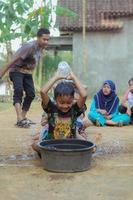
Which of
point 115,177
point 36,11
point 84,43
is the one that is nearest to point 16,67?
point 115,177

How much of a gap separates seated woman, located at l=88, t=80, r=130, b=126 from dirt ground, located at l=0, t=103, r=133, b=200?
5.27 feet

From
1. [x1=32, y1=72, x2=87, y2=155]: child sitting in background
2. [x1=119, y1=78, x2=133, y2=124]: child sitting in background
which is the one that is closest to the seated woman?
[x1=119, y1=78, x2=133, y2=124]: child sitting in background

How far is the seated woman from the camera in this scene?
304 inches

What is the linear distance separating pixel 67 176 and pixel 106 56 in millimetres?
15183

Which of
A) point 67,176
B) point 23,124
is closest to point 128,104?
point 23,124

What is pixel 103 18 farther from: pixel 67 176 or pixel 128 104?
pixel 67 176

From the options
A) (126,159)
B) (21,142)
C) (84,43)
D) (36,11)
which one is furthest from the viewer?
(84,43)

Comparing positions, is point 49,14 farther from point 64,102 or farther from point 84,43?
point 64,102

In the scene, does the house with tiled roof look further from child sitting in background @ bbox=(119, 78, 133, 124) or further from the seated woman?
the seated woman

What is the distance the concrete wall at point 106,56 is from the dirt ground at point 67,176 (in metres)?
13.2

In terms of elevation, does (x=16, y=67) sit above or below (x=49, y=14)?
below

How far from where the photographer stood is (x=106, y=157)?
5168mm

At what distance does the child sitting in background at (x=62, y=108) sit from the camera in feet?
15.5

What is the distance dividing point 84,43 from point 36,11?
4688 millimetres
